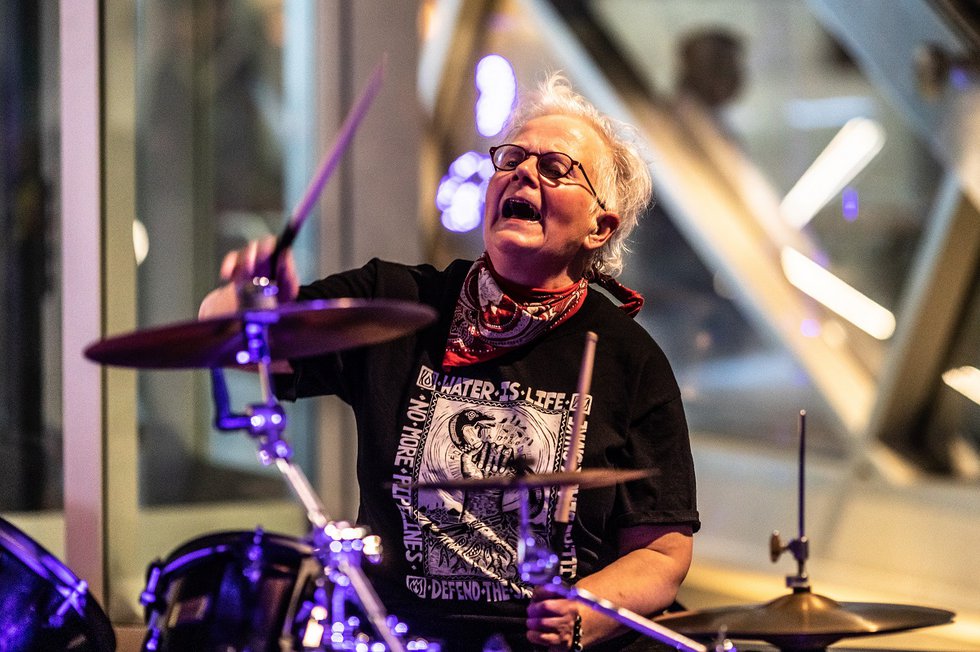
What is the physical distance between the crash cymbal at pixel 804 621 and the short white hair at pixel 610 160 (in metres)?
0.61

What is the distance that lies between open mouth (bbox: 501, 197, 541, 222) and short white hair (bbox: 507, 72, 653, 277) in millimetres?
138

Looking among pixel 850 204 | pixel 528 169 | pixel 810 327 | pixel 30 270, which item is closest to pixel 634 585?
pixel 528 169

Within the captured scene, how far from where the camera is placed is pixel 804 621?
1730 mm

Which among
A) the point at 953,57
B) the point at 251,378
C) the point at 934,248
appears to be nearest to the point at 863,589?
the point at 934,248

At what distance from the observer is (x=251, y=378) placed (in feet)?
12.7

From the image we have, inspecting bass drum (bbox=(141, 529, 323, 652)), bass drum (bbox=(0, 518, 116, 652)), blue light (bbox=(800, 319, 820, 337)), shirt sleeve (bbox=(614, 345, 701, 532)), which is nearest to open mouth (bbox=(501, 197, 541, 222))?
shirt sleeve (bbox=(614, 345, 701, 532))

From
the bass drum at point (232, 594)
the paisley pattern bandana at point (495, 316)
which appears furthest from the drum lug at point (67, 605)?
the paisley pattern bandana at point (495, 316)

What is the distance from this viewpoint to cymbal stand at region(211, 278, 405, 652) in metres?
1.28

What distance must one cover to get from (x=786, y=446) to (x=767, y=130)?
149cm

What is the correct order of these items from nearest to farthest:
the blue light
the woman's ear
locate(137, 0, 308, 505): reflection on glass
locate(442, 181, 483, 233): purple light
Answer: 1. the woman's ear
2. locate(137, 0, 308, 505): reflection on glass
3. the blue light
4. locate(442, 181, 483, 233): purple light

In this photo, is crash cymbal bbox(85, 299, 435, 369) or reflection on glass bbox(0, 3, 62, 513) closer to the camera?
crash cymbal bbox(85, 299, 435, 369)

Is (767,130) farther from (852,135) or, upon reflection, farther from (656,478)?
(656,478)

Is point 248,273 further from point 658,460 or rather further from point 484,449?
point 658,460

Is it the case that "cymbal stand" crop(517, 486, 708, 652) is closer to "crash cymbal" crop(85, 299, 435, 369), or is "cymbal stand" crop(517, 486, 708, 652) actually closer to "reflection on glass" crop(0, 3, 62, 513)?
"crash cymbal" crop(85, 299, 435, 369)
